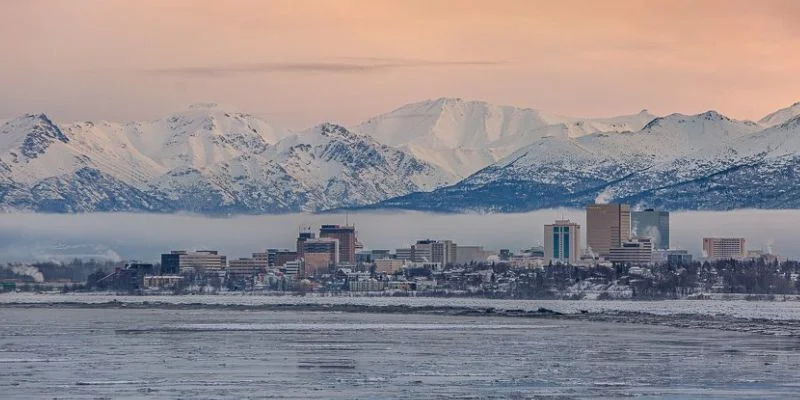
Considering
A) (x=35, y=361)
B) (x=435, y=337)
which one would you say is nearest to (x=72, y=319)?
(x=435, y=337)

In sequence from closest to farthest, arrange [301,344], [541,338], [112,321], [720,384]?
[720,384]
[301,344]
[541,338]
[112,321]

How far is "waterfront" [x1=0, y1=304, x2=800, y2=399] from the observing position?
89562 millimetres

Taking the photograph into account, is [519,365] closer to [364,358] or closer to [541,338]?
[364,358]

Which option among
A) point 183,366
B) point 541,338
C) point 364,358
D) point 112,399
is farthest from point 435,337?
point 112,399

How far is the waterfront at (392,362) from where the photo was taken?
89562mm

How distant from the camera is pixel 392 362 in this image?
354ft

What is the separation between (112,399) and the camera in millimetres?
84312

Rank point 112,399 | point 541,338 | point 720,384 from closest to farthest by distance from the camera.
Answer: point 112,399, point 720,384, point 541,338

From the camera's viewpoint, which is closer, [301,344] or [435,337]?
[301,344]

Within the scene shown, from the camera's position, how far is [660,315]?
186 metres

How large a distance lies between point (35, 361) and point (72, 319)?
255ft

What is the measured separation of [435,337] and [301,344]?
1455 cm

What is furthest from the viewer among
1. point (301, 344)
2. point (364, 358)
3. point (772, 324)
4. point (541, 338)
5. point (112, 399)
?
point (772, 324)

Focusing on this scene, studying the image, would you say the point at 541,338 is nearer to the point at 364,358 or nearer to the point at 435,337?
the point at 435,337
